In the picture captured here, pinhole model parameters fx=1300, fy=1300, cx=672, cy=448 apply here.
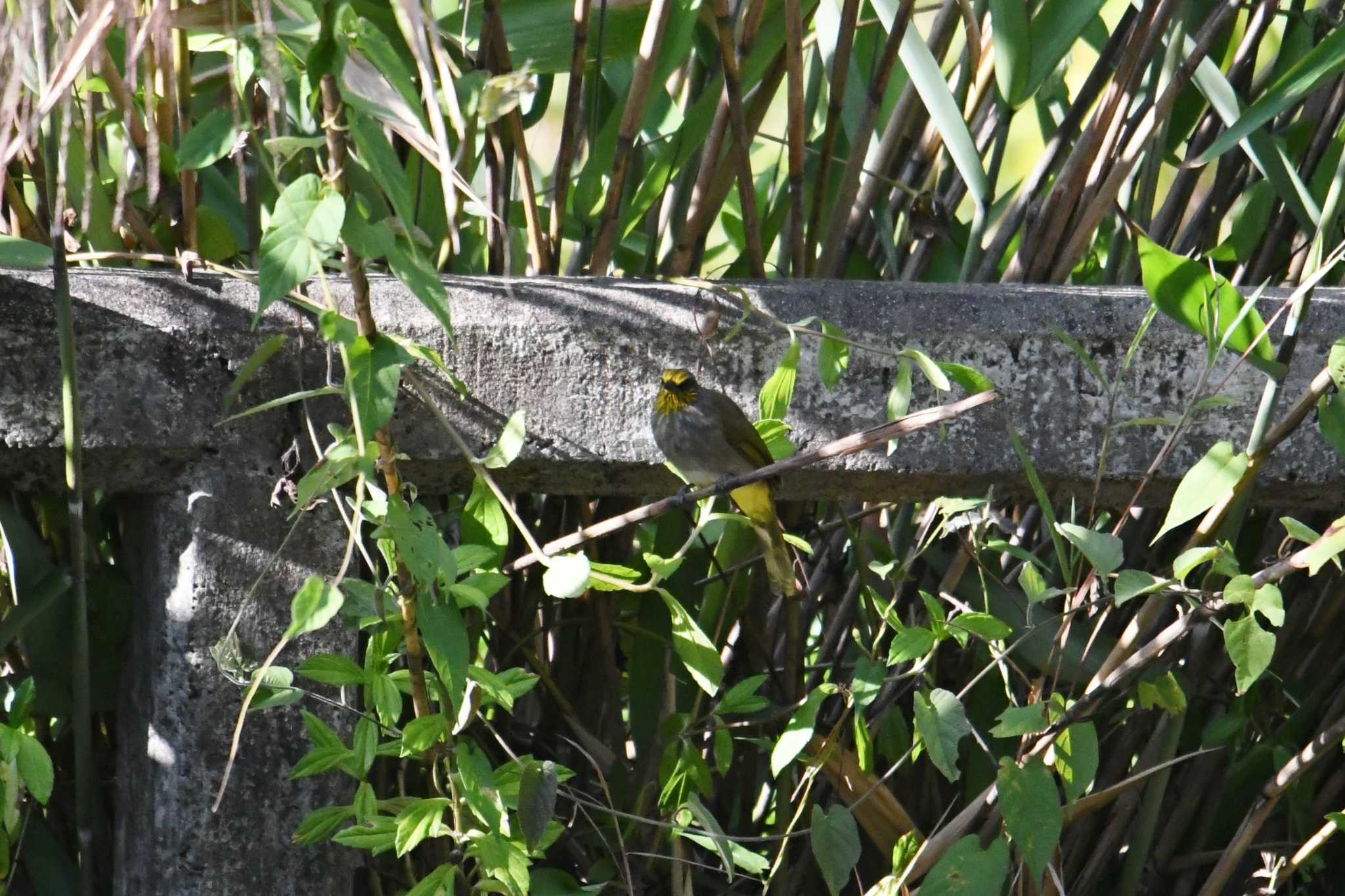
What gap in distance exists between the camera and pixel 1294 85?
1243mm

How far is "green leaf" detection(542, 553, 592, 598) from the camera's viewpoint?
946 mm

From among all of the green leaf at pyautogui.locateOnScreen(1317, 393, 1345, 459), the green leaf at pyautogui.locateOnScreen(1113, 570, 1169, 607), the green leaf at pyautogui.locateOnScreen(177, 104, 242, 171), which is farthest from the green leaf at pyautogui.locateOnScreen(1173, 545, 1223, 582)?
the green leaf at pyautogui.locateOnScreen(177, 104, 242, 171)

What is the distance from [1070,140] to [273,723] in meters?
1.03

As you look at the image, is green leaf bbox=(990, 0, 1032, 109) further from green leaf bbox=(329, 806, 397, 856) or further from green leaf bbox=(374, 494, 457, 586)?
green leaf bbox=(329, 806, 397, 856)

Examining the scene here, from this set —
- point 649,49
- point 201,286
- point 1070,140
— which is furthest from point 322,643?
point 1070,140

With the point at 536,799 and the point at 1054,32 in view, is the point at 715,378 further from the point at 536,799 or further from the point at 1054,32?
the point at 1054,32

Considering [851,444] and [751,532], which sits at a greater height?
[851,444]

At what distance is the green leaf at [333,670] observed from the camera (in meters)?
1.02

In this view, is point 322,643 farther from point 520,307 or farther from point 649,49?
point 649,49

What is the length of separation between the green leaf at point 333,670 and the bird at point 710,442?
329mm

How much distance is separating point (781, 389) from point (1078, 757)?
41cm

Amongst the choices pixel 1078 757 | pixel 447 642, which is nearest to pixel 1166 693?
pixel 1078 757

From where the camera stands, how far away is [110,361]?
1.10 meters

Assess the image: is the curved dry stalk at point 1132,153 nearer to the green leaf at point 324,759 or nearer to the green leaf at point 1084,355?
the green leaf at point 1084,355
